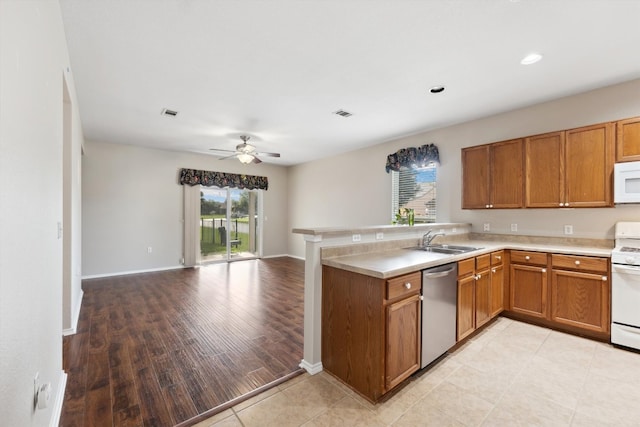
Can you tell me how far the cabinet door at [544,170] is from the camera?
320 centimetres

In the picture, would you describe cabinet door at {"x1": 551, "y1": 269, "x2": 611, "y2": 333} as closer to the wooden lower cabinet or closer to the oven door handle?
the wooden lower cabinet

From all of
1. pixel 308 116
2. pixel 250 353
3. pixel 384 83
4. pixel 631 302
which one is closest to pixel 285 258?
pixel 308 116

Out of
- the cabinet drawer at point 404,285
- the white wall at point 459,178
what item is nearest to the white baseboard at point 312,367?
the cabinet drawer at point 404,285

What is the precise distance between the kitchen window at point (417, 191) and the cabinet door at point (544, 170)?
56.8 inches

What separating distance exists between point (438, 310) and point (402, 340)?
529 mm

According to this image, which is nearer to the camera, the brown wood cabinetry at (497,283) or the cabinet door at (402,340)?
the cabinet door at (402,340)

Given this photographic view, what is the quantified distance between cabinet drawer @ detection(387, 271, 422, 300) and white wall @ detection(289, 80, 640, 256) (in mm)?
2602

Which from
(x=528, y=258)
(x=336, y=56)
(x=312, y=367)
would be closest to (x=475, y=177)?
(x=528, y=258)

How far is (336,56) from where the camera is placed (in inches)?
99.1

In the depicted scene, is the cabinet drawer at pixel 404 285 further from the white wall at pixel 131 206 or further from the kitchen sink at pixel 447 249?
the white wall at pixel 131 206

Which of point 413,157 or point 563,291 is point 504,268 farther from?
point 413,157

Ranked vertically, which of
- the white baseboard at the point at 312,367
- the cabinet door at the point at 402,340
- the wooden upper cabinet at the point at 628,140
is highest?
the wooden upper cabinet at the point at 628,140

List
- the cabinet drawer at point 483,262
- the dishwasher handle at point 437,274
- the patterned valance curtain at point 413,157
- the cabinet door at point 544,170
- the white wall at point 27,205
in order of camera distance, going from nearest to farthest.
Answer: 1. the white wall at point 27,205
2. the dishwasher handle at point 437,274
3. the cabinet drawer at point 483,262
4. the cabinet door at point 544,170
5. the patterned valance curtain at point 413,157

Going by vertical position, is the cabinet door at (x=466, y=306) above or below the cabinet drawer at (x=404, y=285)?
below
